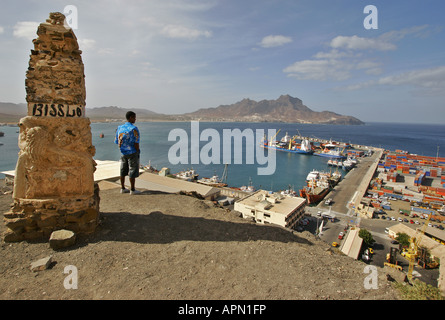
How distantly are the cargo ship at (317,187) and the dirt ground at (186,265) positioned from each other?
31344mm

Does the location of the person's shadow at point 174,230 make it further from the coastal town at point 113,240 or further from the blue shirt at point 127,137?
the blue shirt at point 127,137

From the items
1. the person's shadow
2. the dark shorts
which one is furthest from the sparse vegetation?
the dark shorts

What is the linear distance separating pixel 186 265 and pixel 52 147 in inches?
123

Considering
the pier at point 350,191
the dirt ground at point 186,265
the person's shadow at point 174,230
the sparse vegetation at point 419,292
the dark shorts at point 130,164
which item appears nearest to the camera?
the sparse vegetation at point 419,292

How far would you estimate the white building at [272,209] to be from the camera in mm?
20125

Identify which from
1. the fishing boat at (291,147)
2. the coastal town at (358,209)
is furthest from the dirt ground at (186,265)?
the fishing boat at (291,147)

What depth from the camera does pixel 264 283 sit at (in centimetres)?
339

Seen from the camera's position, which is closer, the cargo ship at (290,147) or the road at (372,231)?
the road at (372,231)

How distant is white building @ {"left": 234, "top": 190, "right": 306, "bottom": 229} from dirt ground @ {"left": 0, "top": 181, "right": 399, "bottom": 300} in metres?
14.6

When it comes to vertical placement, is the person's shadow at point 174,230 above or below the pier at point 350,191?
above
